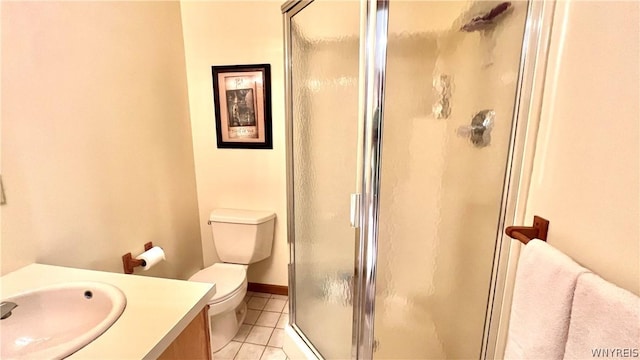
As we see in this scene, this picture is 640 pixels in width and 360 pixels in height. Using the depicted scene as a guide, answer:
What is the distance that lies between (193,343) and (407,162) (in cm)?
113

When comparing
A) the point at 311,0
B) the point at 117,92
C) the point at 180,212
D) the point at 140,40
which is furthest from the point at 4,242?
the point at 311,0

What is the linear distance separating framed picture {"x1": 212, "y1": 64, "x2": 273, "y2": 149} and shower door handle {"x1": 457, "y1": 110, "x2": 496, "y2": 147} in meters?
1.29

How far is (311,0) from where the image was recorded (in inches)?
54.6

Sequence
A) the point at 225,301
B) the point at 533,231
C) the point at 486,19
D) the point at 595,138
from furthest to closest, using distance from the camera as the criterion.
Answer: the point at 225,301 < the point at 486,19 < the point at 533,231 < the point at 595,138

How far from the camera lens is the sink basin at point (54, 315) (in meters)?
0.83

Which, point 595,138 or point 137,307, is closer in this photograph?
point 595,138

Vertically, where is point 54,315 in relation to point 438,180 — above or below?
below

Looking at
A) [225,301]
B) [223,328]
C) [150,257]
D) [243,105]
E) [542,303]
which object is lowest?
[223,328]

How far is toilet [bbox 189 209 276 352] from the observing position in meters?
1.83

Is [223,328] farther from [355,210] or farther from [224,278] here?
[355,210]

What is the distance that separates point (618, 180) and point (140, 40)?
210cm

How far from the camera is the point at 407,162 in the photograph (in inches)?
53.9

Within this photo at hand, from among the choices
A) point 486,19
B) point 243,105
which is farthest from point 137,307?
point 486,19

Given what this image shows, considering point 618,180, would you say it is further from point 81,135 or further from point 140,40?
point 140,40
